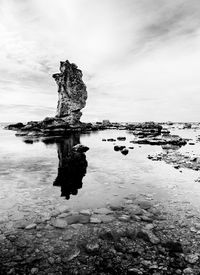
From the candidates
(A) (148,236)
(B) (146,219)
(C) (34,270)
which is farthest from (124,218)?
(C) (34,270)

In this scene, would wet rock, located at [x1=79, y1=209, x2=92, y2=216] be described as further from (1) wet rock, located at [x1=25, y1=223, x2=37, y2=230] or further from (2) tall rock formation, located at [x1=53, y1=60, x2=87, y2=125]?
(2) tall rock formation, located at [x1=53, y1=60, x2=87, y2=125]

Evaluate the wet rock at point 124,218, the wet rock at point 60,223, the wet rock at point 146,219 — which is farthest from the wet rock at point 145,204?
the wet rock at point 60,223

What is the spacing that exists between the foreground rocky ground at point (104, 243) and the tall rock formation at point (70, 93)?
95.5 meters

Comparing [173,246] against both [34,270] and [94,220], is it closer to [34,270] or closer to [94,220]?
[94,220]

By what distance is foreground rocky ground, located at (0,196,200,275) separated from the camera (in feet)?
22.8

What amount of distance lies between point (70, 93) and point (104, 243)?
336ft

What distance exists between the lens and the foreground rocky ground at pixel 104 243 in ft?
22.8

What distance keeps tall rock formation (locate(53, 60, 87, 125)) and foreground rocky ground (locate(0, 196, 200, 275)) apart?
9554cm

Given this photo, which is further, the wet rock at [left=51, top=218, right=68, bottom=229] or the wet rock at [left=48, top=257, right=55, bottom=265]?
the wet rock at [left=51, top=218, right=68, bottom=229]

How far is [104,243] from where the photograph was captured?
27.2 feet

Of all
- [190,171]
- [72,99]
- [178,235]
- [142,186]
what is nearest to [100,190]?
[142,186]

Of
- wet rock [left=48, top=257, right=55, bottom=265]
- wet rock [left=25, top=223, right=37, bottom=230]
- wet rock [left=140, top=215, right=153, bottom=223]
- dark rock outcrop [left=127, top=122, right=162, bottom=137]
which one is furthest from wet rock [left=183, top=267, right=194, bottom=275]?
dark rock outcrop [left=127, top=122, right=162, bottom=137]

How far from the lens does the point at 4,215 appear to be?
1063cm

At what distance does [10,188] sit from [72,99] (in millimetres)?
94335
